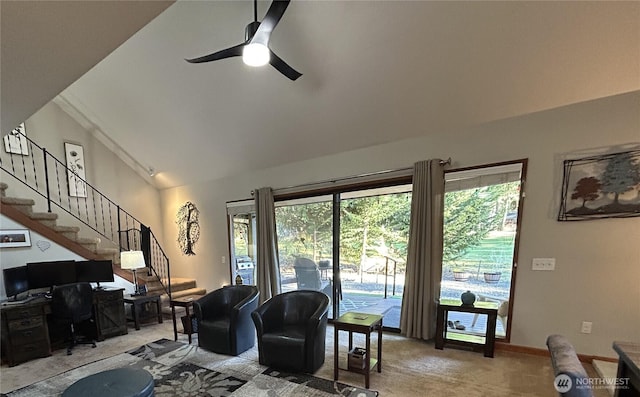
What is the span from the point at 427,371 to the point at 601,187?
8.62ft

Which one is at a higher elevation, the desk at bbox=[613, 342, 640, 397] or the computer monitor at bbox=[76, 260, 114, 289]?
the desk at bbox=[613, 342, 640, 397]

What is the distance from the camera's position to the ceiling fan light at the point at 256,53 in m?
2.21

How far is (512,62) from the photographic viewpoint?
2688 millimetres

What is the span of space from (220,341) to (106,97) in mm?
4561

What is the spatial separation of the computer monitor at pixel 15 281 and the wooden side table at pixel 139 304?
121 centimetres

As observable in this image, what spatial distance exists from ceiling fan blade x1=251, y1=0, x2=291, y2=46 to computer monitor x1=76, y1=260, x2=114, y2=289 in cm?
419

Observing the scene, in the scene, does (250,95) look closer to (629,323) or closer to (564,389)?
(564,389)

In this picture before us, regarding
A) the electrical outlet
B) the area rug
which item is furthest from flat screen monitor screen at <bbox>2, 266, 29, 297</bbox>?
the electrical outlet

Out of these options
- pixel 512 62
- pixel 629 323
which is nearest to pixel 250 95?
pixel 512 62

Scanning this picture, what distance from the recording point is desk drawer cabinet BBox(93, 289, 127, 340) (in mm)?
4020

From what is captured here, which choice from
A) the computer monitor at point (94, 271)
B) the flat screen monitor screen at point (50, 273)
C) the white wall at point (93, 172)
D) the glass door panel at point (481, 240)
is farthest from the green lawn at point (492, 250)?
the white wall at point (93, 172)

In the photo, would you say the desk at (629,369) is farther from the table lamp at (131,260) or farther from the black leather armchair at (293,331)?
the table lamp at (131,260)

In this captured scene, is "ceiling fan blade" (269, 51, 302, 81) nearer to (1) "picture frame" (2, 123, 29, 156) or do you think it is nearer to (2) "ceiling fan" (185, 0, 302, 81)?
(2) "ceiling fan" (185, 0, 302, 81)

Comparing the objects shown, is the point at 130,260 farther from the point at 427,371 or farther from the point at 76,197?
the point at 427,371
